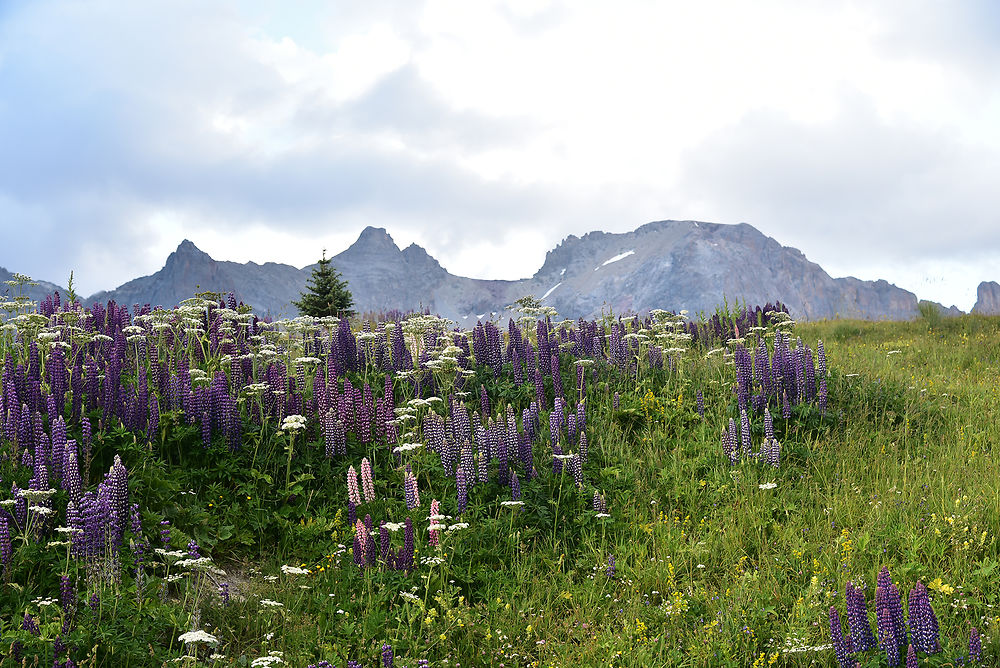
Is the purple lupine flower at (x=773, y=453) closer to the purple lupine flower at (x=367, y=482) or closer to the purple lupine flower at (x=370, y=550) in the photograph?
the purple lupine flower at (x=367, y=482)

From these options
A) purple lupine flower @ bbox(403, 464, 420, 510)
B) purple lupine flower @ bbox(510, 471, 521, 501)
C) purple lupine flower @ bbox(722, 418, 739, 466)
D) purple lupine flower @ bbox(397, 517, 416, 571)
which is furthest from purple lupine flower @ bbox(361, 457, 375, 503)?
purple lupine flower @ bbox(722, 418, 739, 466)

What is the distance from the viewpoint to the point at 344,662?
4781 mm

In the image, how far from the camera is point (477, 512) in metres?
6.53

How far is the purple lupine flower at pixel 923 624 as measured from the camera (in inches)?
171

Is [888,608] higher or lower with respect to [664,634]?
higher

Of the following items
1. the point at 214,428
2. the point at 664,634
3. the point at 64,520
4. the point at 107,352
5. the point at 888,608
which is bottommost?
the point at 664,634

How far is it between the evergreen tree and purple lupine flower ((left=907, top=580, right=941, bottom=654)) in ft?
56.3

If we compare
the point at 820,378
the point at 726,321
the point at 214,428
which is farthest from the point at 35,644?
the point at 726,321

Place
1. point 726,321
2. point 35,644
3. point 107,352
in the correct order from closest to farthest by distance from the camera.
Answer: point 35,644
point 107,352
point 726,321

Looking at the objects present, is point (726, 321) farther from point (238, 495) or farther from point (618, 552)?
point (238, 495)

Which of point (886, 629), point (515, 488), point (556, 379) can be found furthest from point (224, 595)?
point (556, 379)

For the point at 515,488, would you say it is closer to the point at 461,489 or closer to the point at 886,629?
the point at 461,489

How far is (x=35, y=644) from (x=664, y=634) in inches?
158

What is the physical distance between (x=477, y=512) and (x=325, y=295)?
49.2 feet
